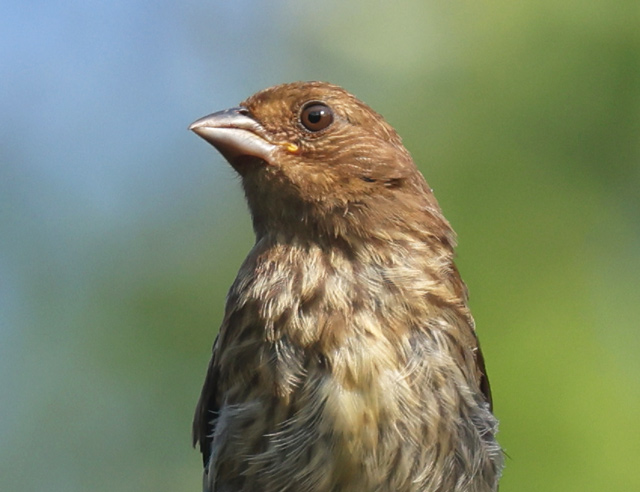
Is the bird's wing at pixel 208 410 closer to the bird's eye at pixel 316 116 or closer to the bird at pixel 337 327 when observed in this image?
the bird at pixel 337 327

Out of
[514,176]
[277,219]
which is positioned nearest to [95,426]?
[514,176]

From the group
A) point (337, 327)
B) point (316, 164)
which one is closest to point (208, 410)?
point (337, 327)

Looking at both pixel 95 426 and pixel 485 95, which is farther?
pixel 95 426

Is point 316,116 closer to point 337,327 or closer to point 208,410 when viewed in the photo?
point 337,327

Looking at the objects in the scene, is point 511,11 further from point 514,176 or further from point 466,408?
point 466,408

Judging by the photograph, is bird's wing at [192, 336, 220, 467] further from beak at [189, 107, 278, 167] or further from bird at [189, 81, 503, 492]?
beak at [189, 107, 278, 167]

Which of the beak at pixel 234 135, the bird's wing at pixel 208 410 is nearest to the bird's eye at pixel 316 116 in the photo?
the beak at pixel 234 135

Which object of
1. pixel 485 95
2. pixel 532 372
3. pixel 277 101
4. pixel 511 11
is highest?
pixel 511 11

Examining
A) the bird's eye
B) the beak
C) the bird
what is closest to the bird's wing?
the bird
